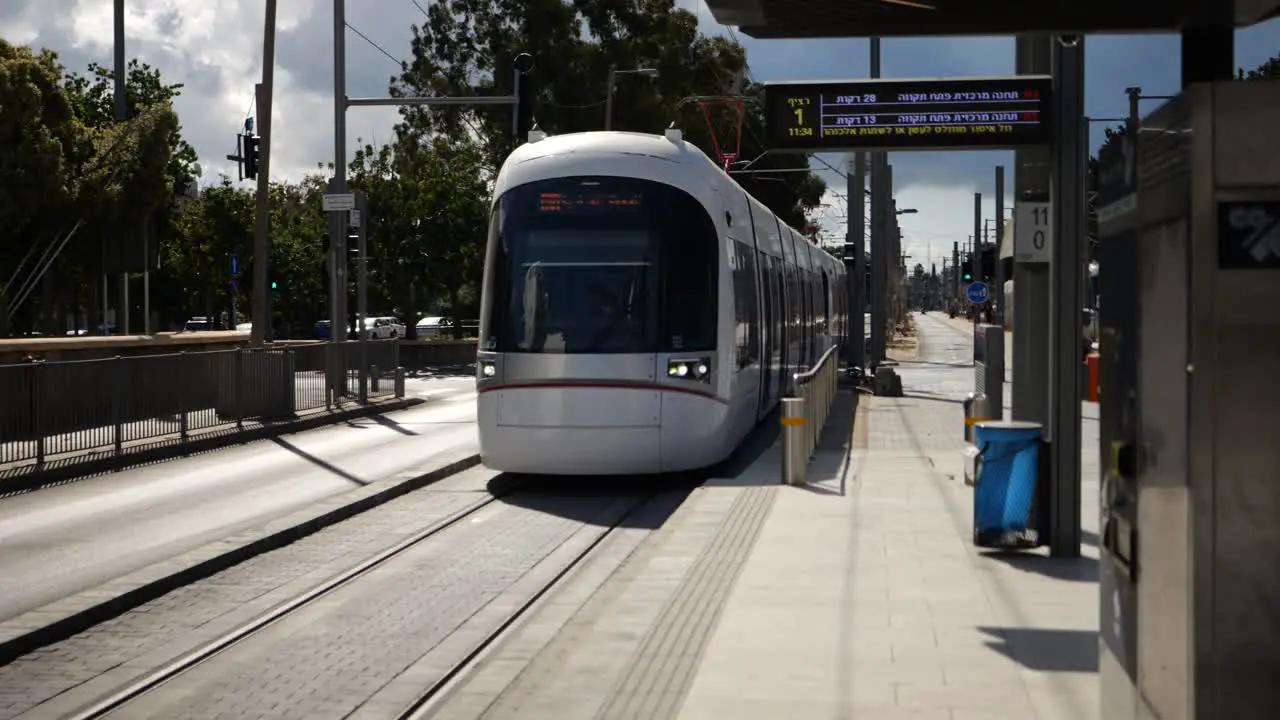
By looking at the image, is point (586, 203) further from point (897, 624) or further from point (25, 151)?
point (25, 151)

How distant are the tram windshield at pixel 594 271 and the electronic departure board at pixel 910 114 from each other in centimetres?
337

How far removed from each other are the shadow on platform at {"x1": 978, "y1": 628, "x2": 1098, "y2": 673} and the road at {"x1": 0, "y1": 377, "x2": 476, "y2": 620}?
18.3ft

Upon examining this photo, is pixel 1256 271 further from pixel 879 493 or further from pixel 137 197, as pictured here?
pixel 137 197

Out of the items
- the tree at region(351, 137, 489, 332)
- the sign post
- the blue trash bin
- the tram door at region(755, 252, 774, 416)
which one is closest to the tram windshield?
the tram door at region(755, 252, 774, 416)


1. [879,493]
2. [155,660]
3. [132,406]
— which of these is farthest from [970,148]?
[132,406]

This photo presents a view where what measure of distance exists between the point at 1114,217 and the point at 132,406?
53.7 ft

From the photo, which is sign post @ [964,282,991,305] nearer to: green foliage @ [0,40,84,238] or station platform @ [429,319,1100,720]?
green foliage @ [0,40,84,238]

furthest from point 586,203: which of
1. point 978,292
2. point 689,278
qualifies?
point 978,292

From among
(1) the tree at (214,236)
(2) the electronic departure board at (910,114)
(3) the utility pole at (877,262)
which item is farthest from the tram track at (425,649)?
(1) the tree at (214,236)

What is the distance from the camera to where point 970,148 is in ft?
34.9

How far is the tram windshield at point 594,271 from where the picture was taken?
1507 cm

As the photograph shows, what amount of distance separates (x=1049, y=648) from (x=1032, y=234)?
3.99m

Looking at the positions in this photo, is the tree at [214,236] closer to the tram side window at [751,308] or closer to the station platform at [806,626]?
the tram side window at [751,308]

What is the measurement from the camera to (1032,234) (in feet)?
36.1
